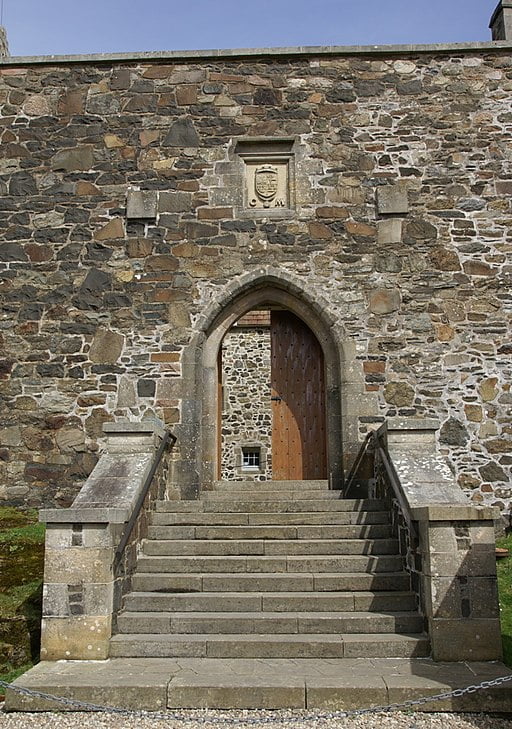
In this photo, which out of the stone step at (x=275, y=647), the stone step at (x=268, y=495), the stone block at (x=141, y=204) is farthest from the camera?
the stone block at (x=141, y=204)

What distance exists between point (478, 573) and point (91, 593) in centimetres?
283

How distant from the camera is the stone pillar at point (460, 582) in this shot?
4906 mm

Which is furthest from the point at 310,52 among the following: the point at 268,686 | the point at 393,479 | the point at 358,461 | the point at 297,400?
the point at 268,686

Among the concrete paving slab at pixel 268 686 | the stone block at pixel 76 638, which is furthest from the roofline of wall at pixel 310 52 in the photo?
the concrete paving slab at pixel 268 686

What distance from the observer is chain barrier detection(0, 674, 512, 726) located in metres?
4.13

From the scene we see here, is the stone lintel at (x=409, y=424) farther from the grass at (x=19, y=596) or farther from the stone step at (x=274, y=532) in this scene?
the grass at (x=19, y=596)

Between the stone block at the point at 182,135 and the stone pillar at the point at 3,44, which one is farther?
the stone pillar at the point at 3,44

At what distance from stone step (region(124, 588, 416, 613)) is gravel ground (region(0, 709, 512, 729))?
50.1 inches

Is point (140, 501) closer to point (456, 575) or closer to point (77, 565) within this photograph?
point (77, 565)

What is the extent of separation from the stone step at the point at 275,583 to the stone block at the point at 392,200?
467 cm

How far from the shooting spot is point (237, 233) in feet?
28.7

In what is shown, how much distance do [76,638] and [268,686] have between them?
154 centimetres

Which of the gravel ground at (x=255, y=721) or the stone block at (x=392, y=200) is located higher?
the stone block at (x=392, y=200)

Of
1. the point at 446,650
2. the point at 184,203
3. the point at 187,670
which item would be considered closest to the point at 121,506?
the point at 187,670
